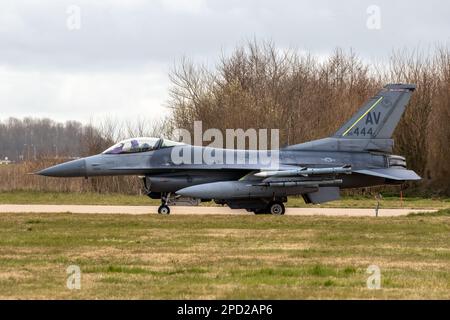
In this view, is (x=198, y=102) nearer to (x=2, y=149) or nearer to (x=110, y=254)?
(x=110, y=254)

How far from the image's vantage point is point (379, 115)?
82.0 feet

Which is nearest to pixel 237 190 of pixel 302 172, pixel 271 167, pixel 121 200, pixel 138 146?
pixel 271 167

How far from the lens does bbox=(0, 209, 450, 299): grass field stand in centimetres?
1075

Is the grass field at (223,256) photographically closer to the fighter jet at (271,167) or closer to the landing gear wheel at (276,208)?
the fighter jet at (271,167)

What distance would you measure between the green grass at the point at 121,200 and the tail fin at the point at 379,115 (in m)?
5.15

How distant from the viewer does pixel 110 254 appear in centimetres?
1428

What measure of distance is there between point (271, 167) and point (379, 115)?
348cm

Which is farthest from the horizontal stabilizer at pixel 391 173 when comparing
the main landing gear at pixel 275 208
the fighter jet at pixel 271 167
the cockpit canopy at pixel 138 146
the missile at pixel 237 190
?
the cockpit canopy at pixel 138 146

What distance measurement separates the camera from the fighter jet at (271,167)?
2403cm

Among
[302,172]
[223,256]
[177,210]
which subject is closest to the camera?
[223,256]

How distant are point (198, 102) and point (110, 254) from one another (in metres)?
32.5

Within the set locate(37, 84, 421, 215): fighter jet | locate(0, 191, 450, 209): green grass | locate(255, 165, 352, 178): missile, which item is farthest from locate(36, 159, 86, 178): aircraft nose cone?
locate(0, 191, 450, 209): green grass

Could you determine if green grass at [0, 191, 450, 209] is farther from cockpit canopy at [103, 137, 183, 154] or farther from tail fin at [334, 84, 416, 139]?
cockpit canopy at [103, 137, 183, 154]

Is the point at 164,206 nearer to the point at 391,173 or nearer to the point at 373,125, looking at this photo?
the point at 373,125
